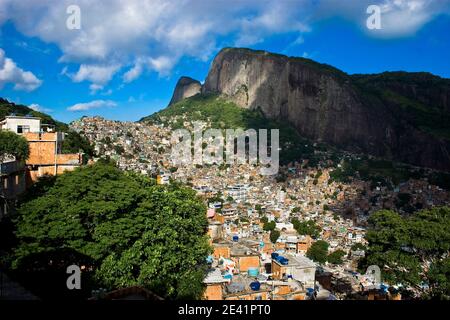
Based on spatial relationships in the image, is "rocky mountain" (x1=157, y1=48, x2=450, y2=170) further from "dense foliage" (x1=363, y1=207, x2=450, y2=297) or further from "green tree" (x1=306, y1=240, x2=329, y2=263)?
"dense foliage" (x1=363, y1=207, x2=450, y2=297)

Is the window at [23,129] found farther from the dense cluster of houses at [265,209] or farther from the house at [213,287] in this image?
the house at [213,287]

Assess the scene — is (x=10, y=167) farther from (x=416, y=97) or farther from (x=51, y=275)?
(x=416, y=97)

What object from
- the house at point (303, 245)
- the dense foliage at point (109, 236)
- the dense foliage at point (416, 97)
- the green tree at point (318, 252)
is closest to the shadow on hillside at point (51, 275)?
the dense foliage at point (109, 236)

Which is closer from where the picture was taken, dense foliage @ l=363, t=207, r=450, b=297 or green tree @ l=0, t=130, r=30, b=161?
dense foliage @ l=363, t=207, r=450, b=297

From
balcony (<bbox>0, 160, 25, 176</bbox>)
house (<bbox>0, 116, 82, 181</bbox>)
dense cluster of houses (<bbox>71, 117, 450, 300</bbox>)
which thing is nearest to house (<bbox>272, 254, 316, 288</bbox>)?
dense cluster of houses (<bbox>71, 117, 450, 300</bbox>)

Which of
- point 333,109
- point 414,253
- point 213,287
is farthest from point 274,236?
point 333,109

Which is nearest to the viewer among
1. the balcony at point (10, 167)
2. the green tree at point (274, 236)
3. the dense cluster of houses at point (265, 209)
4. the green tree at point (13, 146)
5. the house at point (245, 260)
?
the balcony at point (10, 167)
